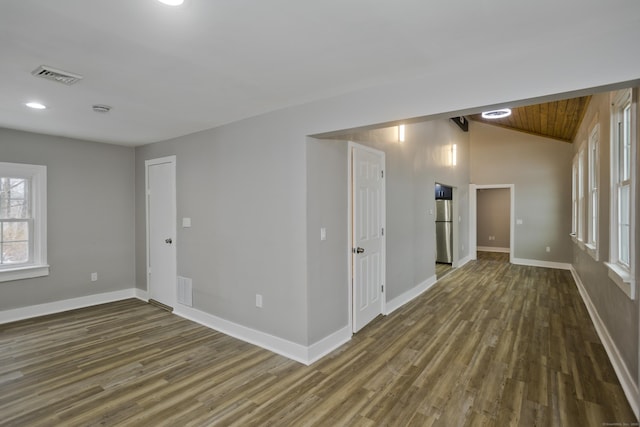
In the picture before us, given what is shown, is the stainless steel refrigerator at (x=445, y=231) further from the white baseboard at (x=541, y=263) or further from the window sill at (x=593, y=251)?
the window sill at (x=593, y=251)

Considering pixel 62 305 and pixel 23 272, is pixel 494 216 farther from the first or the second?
pixel 23 272

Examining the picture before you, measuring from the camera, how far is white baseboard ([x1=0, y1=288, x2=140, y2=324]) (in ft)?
13.5

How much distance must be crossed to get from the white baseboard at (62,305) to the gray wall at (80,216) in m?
0.06

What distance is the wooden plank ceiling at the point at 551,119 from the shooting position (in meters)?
4.86

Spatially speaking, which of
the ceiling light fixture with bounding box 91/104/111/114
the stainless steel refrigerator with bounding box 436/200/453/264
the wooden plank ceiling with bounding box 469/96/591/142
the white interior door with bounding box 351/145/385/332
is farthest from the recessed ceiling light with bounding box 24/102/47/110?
the stainless steel refrigerator with bounding box 436/200/453/264

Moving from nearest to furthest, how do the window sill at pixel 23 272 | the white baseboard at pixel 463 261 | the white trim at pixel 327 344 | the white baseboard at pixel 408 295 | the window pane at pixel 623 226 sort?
the window pane at pixel 623 226
the white trim at pixel 327 344
the window sill at pixel 23 272
the white baseboard at pixel 408 295
the white baseboard at pixel 463 261

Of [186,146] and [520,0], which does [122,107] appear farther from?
[520,0]

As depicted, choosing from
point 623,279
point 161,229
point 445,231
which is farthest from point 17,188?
point 445,231

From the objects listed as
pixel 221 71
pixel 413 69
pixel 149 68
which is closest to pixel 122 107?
pixel 149 68

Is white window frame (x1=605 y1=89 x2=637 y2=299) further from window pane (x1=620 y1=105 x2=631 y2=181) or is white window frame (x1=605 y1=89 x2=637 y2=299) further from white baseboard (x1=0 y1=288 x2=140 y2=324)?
white baseboard (x1=0 y1=288 x2=140 y2=324)

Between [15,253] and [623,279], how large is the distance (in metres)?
6.55

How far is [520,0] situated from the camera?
1.52m

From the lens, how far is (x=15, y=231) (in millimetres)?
4211

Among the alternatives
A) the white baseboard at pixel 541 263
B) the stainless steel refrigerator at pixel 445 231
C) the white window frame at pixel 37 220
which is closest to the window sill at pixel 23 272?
the white window frame at pixel 37 220
